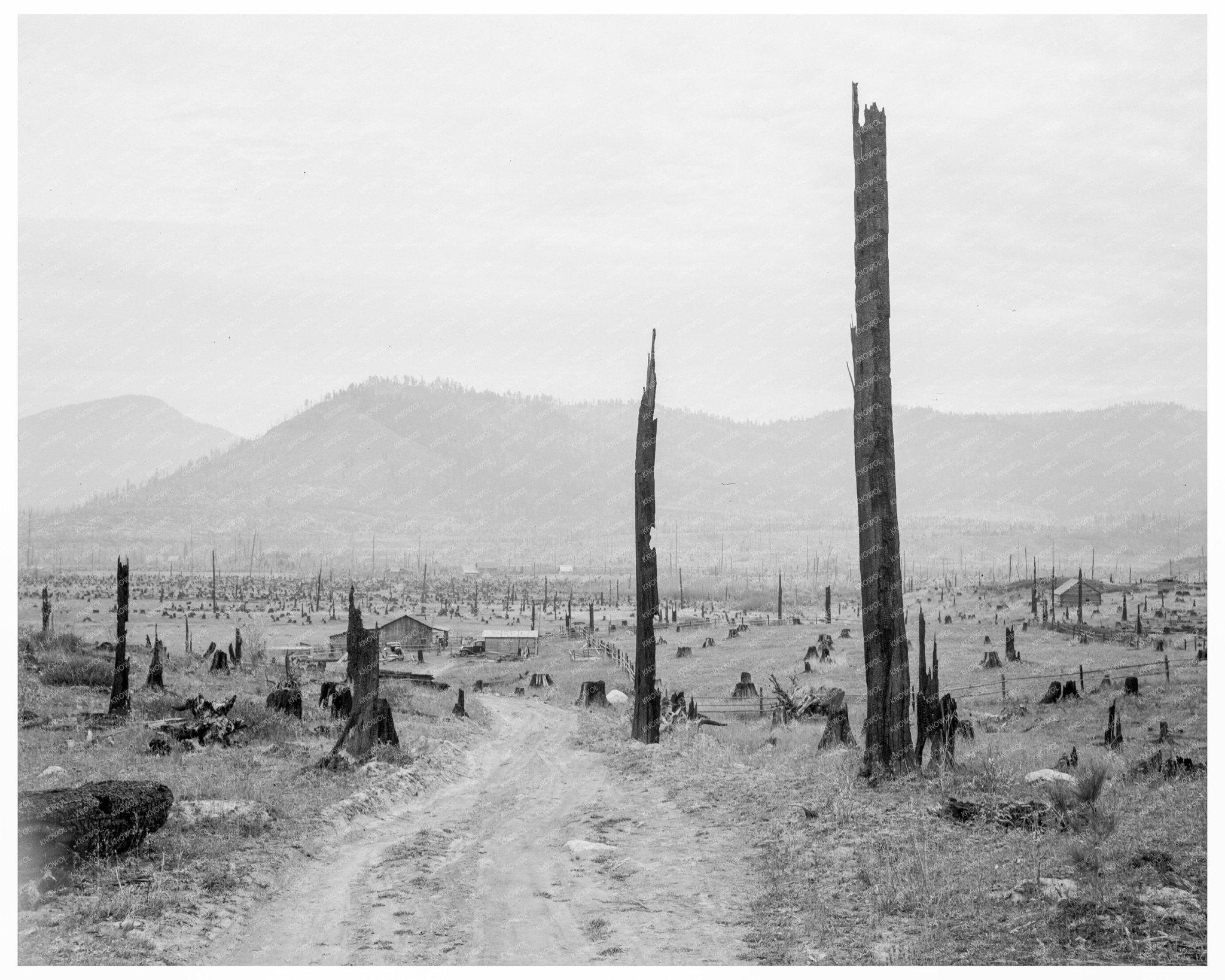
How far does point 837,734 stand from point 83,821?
10799 mm

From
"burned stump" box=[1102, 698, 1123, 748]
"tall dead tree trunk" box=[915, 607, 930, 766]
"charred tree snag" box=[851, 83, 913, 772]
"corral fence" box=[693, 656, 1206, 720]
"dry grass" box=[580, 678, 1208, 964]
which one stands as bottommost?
"corral fence" box=[693, 656, 1206, 720]

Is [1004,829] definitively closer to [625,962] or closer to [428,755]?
[625,962]

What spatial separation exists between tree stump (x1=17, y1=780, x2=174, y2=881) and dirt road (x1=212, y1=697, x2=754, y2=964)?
149cm

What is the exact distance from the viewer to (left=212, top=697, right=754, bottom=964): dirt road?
676 centimetres

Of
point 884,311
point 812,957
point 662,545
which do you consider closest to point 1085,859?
point 812,957

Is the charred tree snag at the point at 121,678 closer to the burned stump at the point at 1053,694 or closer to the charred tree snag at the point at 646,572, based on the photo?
the charred tree snag at the point at 646,572

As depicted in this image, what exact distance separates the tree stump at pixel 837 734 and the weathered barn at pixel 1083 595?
63537mm

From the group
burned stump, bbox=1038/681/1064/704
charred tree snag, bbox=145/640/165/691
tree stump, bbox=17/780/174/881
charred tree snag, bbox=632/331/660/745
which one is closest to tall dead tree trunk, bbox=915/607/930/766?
charred tree snag, bbox=632/331/660/745

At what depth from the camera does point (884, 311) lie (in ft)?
36.3

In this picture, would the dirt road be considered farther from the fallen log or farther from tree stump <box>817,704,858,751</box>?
tree stump <box>817,704,858,751</box>

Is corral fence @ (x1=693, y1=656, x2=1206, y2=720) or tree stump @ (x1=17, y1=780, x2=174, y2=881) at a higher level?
tree stump @ (x1=17, y1=780, x2=174, y2=881)

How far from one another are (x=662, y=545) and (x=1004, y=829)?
624 feet

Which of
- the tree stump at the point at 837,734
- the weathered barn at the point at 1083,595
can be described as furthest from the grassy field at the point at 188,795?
the weathered barn at the point at 1083,595

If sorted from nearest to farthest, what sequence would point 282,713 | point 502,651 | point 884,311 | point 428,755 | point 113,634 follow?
point 884,311 < point 428,755 < point 282,713 < point 113,634 < point 502,651
